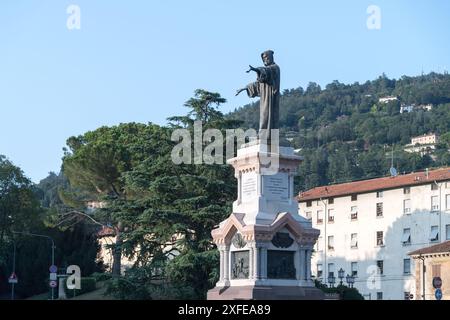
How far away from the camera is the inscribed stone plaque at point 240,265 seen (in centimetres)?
3847

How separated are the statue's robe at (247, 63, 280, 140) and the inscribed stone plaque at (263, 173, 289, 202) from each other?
2100mm

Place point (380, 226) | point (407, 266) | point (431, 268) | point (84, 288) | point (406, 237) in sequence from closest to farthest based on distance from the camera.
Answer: point (84, 288) → point (431, 268) → point (407, 266) → point (406, 237) → point (380, 226)

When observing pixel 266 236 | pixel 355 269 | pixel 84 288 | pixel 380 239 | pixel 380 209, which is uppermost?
pixel 380 209

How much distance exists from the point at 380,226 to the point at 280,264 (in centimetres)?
5608

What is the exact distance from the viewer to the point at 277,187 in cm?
3909

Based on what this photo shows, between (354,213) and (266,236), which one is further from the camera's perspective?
(354,213)

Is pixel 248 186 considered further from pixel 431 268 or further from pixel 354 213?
pixel 354 213

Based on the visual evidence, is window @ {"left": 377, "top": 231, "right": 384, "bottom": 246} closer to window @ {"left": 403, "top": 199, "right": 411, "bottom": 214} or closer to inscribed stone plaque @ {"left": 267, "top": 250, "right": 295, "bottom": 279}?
window @ {"left": 403, "top": 199, "right": 411, "bottom": 214}

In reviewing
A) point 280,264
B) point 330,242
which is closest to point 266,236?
point 280,264

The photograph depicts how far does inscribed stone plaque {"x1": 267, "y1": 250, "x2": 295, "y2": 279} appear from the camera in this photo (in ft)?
125
